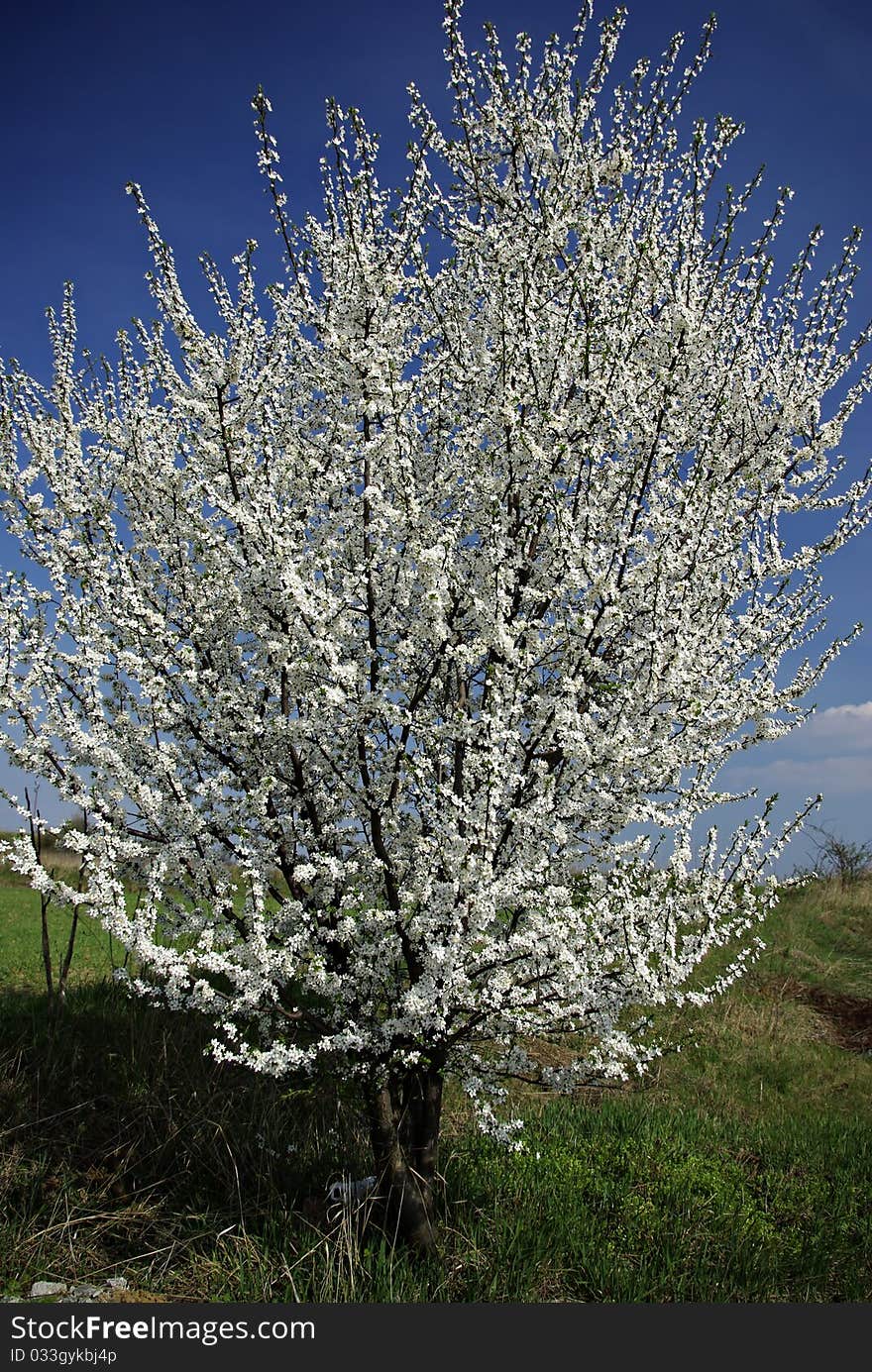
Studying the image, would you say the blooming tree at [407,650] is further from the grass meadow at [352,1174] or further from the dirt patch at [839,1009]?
the dirt patch at [839,1009]

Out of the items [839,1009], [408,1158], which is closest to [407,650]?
[408,1158]

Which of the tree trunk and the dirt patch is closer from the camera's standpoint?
the tree trunk

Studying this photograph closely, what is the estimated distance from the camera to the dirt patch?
39.9 feet

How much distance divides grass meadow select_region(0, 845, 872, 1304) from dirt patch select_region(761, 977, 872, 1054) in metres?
2.63

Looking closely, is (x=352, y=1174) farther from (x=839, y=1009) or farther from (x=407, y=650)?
(x=839, y=1009)

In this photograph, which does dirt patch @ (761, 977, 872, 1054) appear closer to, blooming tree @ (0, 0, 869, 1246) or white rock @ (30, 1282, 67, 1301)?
blooming tree @ (0, 0, 869, 1246)

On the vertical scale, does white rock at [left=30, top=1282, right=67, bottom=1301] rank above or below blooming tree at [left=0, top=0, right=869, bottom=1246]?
below

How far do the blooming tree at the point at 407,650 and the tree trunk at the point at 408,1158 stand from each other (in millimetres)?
22

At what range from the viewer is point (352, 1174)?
6375 millimetres

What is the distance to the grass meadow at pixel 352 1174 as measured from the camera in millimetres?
5219

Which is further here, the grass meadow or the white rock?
the grass meadow

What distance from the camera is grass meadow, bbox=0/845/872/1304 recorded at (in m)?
5.22

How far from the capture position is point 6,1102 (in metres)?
6.95

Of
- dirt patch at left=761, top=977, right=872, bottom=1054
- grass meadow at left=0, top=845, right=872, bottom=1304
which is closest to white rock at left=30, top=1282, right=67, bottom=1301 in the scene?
grass meadow at left=0, top=845, right=872, bottom=1304
